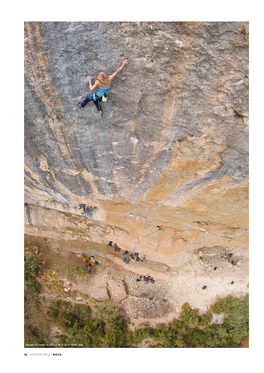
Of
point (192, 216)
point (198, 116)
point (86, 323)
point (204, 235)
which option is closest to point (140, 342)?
point (86, 323)

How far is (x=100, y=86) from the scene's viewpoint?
2566 mm

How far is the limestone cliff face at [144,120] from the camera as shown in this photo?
2.36 m

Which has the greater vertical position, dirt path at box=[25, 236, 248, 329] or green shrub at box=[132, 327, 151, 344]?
dirt path at box=[25, 236, 248, 329]

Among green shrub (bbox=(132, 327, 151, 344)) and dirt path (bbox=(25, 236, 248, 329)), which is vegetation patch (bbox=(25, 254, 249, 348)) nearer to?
green shrub (bbox=(132, 327, 151, 344))

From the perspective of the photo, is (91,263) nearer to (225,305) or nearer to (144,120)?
(225,305)

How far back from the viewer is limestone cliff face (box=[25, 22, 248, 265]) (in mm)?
2363

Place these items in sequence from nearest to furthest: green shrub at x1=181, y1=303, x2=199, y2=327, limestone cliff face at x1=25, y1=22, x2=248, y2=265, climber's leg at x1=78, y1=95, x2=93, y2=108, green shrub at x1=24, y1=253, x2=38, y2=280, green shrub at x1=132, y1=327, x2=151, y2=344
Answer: limestone cliff face at x1=25, y1=22, x2=248, y2=265, climber's leg at x1=78, y1=95, x2=93, y2=108, green shrub at x1=181, y1=303, x2=199, y2=327, green shrub at x1=132, y1=327, x2=151, y2=344, green shrub at x1=24, y1=253, x2=38, y2=280

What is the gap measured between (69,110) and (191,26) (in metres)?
Result: 1.79

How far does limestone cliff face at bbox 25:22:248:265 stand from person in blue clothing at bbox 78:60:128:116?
0.09 meters

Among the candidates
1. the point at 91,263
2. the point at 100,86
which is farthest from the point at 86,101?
the point at 91,263

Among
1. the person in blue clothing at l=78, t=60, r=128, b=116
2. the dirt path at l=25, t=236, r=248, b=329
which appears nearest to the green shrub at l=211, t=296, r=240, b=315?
the dirt path at l=25, t=236, r=248, b=329

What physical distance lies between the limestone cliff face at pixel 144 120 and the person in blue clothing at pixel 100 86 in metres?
0.09

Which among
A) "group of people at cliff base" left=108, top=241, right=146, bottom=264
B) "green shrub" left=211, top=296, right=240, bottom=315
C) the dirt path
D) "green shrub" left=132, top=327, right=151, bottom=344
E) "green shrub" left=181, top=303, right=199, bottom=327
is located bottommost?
"green shrub" left=132, top=327, right=151, bottom=344

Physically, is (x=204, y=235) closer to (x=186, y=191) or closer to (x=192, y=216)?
(x=192, y=216)
